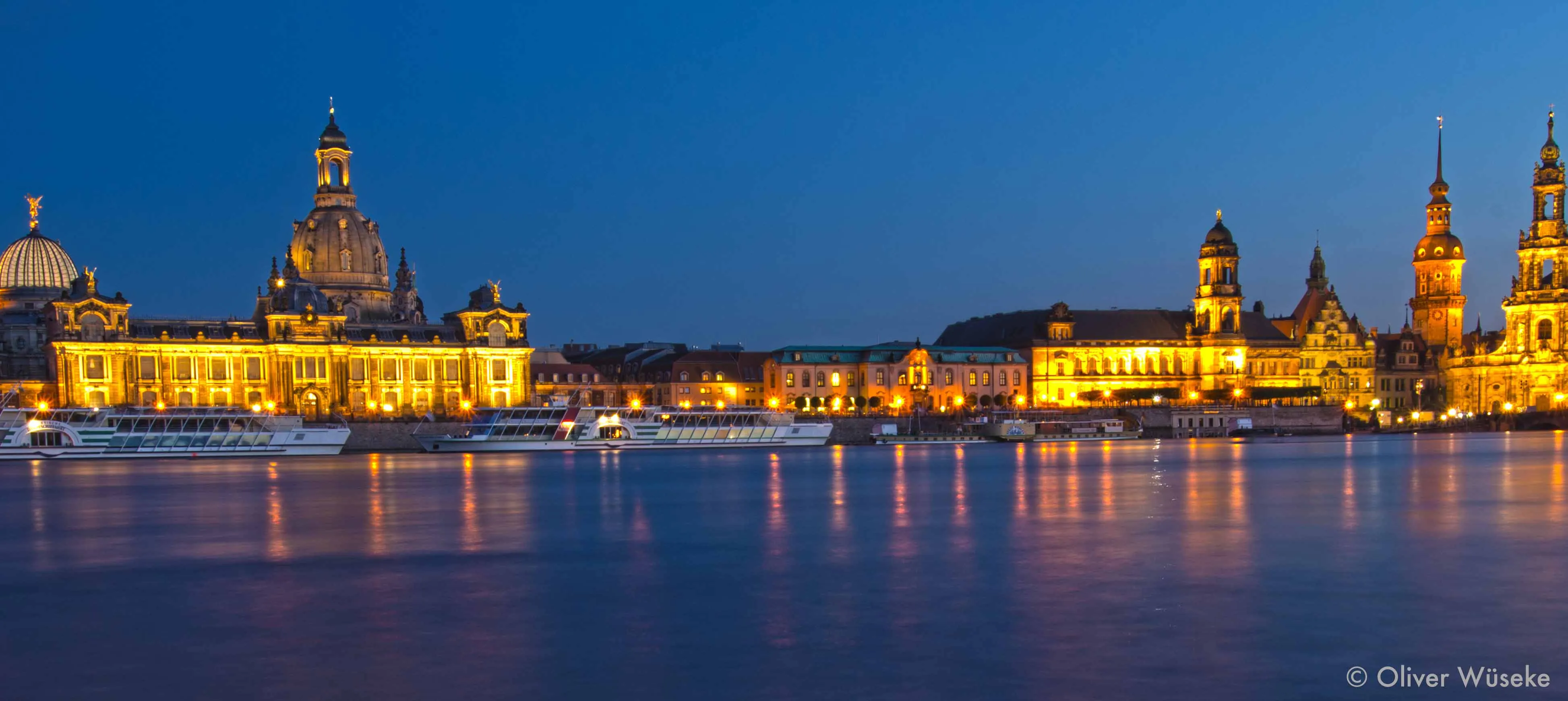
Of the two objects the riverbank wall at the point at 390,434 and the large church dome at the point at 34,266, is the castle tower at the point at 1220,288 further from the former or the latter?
the large church dome at the point at 34,266

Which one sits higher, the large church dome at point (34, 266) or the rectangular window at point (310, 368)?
the large church dome at point (34, 266)

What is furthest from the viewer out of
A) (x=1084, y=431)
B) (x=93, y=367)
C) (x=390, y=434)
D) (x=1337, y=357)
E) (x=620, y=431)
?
(x=1337, y=357)

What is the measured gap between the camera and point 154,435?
75.1 m

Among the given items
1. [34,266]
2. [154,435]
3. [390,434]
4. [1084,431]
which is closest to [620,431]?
[390,434]

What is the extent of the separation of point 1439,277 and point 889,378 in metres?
54.2

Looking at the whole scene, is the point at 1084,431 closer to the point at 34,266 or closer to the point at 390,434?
the point at 390,434

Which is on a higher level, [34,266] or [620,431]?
[34,266]

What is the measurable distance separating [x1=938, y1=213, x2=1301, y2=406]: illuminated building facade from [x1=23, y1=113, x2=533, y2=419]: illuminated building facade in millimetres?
42045

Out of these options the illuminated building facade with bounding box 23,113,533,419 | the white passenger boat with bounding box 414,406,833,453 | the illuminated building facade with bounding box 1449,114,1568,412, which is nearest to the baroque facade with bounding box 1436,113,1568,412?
the illuminated building facade with bounding box 1449,114,1568,412

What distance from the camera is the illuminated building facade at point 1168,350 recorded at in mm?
120438

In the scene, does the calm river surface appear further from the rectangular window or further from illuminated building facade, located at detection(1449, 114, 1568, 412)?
illuminated building facade, located at detection(1449, 114, 1568, 412)

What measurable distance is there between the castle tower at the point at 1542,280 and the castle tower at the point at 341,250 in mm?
83265

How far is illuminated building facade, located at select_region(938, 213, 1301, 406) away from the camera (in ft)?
395

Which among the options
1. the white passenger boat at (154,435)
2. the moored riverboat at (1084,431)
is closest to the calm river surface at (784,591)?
the white passenger boat at (154,435)
